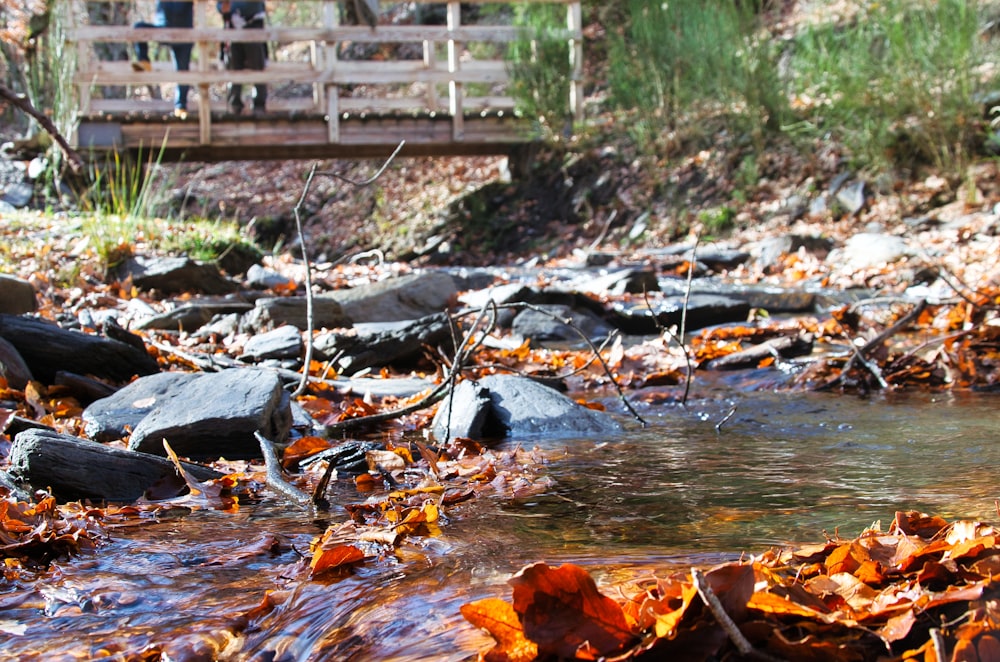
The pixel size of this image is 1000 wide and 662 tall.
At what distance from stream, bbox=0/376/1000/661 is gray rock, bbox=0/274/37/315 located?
2905 mm

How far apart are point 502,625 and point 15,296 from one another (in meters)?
4.24

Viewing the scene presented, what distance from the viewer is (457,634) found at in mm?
1324

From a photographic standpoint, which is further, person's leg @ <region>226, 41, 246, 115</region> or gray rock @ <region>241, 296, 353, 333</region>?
person's leg @ <region>226, 41, 246, 115</region>

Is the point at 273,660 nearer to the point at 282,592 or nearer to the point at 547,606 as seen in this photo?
the point at 282,592

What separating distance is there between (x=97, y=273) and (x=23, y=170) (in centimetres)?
686

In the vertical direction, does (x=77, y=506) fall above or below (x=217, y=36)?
below

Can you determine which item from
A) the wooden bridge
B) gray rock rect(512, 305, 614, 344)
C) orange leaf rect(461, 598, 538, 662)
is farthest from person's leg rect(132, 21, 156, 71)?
orange leaf rect(461, 598, 538, 662)

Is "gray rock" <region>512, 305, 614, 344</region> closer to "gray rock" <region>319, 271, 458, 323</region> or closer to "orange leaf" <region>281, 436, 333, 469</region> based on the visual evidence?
"gray rock" <region>319, 271, 458, 323</region>

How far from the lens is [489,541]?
1863 mm

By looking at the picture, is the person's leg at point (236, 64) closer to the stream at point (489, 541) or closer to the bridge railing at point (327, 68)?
the bridge railing at point (327, 68)

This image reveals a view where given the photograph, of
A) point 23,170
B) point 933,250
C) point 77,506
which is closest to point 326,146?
point 23,170

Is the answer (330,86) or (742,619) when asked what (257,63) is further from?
(742,619)

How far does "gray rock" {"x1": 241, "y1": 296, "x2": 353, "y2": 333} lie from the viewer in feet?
17.1

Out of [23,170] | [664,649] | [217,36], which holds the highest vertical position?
[217,36]
